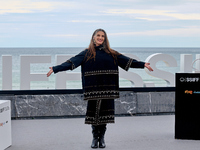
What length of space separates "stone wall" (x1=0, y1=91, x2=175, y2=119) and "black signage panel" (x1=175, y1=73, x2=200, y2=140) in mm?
2132

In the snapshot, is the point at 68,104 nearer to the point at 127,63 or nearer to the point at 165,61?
the point at 165,61

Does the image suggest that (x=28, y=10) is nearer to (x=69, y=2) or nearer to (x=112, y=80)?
(x=69, y=2)

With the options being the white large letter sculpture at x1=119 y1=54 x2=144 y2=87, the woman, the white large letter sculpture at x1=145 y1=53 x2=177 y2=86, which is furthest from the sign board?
the white large letter sculpture at x1=145 y1=53 x2=177 y2=86

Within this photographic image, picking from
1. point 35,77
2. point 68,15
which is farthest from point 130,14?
point 35,77

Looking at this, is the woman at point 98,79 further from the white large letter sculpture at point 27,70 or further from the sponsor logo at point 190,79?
the white large letter sculpture at point 27,70

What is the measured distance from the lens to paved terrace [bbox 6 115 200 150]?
19.4ft

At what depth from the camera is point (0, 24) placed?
44688mm

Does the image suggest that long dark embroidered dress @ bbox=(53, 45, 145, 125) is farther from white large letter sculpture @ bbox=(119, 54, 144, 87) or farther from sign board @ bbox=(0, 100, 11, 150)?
white large letter sculpture @ bbox=(119, 54, 144, 87)

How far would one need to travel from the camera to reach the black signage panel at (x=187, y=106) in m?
6.28

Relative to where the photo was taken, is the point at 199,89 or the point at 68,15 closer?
the point at 199,89

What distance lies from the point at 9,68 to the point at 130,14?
38489 millimetres

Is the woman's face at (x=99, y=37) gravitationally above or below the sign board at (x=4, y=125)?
above

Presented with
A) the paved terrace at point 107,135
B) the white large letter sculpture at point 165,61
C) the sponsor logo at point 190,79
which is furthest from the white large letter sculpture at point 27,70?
the sponsor logo at point 190,79

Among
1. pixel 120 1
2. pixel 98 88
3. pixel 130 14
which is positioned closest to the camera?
pixel 98 88
